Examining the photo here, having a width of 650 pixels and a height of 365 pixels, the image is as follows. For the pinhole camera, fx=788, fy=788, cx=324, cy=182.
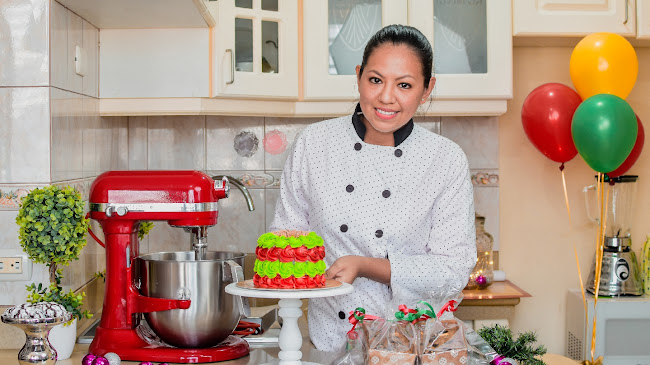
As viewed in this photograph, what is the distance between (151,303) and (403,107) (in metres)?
0.64

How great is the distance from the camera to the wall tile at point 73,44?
1.88 m

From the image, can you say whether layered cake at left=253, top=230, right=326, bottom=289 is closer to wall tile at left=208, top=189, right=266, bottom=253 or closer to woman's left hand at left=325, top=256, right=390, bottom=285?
woman's left hand at left=325, top=256, right=390, bottom=285

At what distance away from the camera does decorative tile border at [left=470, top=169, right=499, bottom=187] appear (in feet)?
8.96

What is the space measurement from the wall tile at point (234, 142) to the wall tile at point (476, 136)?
643mm

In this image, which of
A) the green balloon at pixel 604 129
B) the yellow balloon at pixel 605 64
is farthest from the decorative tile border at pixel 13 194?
the yellow balloon at pixel 605 64

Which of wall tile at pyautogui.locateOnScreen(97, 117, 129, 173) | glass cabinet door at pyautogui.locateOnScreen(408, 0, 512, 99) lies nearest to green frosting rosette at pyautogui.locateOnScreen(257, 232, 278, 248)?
wall tile at pyautogui.locateOnScreen(97, 117, 129, 173)

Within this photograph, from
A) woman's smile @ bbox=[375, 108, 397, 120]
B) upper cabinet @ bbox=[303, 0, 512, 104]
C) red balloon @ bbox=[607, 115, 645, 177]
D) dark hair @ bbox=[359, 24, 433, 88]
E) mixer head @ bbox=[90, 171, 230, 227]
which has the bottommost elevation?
mixer head @ bbox=[90, 171, 230, 227]

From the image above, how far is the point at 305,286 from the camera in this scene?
1.32 m

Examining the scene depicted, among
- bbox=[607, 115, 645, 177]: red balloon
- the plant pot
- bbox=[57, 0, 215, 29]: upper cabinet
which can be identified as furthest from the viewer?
bbox=[607, 115, 645, 177]: red balloon

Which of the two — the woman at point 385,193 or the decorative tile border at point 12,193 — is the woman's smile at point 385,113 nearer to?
the woman at point 385,193

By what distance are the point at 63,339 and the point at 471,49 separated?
4.79 ft

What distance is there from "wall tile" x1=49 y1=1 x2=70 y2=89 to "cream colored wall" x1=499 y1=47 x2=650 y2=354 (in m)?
1.52

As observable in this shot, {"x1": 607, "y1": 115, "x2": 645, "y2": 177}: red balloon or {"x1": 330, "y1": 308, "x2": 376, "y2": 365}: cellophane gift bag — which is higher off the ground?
{"x1": 607, "y1": 115, "x2": 645, "y2": 177}: red balloon

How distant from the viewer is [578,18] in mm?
2447
